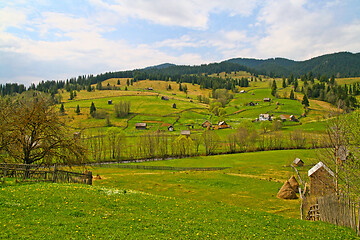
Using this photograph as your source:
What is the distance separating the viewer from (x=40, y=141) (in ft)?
99.2

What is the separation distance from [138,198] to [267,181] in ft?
111

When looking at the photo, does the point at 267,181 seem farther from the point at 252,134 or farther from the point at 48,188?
the point at 252,134

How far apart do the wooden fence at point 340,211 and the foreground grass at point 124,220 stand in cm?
79

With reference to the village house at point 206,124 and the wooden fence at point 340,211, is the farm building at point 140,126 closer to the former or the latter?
the village house at point 206,124

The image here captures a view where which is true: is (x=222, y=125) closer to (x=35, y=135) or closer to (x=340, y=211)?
(x=35, y=135)

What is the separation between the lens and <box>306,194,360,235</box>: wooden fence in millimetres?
16344

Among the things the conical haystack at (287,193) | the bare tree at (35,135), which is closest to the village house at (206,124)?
the conical haystack at (287,193)

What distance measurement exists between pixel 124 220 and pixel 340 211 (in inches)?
616

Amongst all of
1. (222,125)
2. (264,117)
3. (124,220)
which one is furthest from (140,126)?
(124,220)

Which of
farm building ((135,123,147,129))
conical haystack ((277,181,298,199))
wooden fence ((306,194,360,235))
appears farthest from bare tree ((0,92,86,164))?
farm building ((135,123,147,129))

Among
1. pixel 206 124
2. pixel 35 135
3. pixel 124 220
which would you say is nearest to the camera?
pixel 124 220

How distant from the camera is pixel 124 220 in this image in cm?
1480

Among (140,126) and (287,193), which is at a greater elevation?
(140,126)

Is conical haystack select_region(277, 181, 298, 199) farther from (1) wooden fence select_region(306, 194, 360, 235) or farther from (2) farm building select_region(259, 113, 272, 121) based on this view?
(2) farm building select_region(259, 113, 272, 121)
